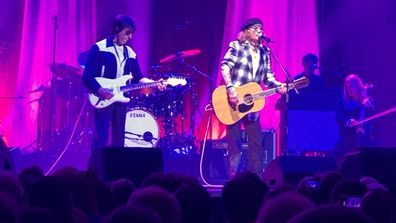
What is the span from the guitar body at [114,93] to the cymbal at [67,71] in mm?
3620

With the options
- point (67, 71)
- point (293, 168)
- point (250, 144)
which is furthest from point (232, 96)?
point (67, 71)

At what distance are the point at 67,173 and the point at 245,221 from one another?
982 mm

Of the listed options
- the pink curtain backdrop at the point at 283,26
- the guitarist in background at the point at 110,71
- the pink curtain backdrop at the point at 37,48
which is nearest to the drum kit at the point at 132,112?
the pink curtain backdrop at the point at 37,48

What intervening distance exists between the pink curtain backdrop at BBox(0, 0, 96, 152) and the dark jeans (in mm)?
4661

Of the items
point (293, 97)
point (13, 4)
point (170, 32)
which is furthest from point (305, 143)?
point (13, 4)

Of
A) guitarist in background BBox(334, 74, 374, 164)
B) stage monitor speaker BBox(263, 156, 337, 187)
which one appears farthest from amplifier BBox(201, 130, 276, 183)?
stage monitor speaker BBox(263, 156, 337, 187)

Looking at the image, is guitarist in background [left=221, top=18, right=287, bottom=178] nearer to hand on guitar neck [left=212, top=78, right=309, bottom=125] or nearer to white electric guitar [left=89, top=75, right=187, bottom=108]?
hand on guitar neck [left=212, top=78, right=309, bottom=125]

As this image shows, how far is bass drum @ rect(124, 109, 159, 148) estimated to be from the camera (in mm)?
12094

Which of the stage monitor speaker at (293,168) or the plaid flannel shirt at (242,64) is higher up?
the plaid flannel shirt at (242,64)

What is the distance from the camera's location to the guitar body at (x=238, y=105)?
9.02m

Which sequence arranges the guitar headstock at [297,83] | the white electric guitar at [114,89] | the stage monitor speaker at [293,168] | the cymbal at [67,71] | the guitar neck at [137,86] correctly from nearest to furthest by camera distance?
the stage monitor speaker at [293,168] → the white electric guitar at [114,89] → the guitar neck at [137,86] → the guitar headstock at [297,83] → the cymbal at [67,71]

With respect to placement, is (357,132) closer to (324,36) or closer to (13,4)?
(324,36)

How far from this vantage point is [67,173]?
354 centimetres

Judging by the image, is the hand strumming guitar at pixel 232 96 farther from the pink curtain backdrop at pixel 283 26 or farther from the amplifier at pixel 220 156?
the pink curtain backdrop at pixel 283 26
